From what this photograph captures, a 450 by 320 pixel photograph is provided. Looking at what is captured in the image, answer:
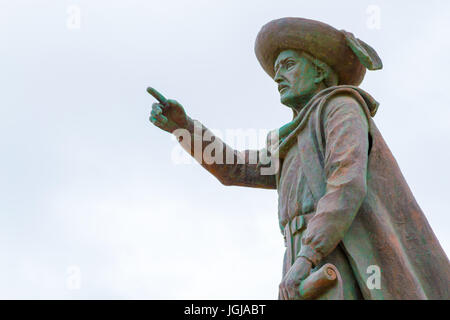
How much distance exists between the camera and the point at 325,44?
8.72 m

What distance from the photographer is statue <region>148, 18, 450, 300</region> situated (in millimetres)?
7133

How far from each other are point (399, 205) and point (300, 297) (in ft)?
4.55

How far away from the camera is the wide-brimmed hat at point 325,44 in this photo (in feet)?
28.6

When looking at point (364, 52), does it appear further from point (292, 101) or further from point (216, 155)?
point (216, 155)

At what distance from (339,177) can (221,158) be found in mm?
1941

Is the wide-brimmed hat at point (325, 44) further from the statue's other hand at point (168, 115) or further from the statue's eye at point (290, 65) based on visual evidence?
the statue's other hand at point (168, 115)

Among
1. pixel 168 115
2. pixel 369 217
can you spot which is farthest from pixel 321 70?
pixel 369 217

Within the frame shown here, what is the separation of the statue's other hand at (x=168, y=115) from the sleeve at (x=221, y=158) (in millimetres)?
120

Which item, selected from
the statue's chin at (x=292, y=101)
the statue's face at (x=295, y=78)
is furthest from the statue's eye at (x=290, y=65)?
the statue's chin at (x=292, y=101)

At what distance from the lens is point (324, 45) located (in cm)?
872

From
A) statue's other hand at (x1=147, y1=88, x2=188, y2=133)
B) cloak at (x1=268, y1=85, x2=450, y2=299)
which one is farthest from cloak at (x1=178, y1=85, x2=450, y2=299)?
statue's other hand at (x1=147, y1=88, x2=188, y2=133)

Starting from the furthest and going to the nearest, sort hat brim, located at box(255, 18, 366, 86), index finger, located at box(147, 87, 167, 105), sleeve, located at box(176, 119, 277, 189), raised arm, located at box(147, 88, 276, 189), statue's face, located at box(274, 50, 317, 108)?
sleeve, located at box(176, 119, 277, 189)
raised arm, located at box(147, 88, 276, 189)
hat brim, located at box(255, 18, 366, 86)
statue's face, located at box(274, 50, 317, 108)
index finger, located at box(147, 87, 167, 105)

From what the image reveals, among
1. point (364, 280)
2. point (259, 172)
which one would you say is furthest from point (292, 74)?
point (364, 280)

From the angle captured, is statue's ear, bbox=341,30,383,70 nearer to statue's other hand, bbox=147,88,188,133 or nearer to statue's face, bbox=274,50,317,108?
statue's face, bbox=274,50,317,108
